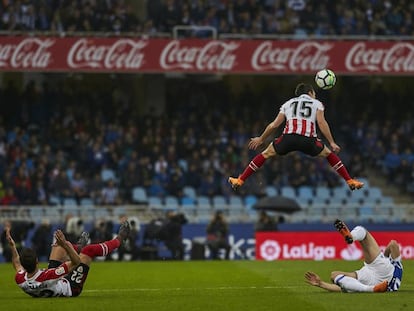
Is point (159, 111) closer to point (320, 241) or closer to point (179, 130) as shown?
point (179, 130)

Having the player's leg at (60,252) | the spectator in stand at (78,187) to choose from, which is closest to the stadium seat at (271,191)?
the spectator in stand at (78,187)

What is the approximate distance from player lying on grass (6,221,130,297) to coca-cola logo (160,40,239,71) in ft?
62.5

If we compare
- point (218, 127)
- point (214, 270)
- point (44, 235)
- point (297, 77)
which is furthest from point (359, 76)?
point (214, 270)

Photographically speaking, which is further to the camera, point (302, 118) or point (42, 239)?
point (42, 239)

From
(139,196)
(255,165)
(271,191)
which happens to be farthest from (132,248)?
(255,165)

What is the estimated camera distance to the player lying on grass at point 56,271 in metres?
14.6

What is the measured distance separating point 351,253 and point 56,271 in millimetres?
15863

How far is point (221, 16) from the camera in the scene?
35750mm

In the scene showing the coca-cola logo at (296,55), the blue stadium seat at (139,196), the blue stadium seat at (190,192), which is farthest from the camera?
the coca-cola logo at (296,55)

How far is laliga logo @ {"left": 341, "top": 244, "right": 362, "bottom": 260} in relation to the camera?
1156 inches

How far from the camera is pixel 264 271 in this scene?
22.2 meters

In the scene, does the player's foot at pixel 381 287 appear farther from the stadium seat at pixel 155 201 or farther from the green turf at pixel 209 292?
the stadium seat at pixel 155 201

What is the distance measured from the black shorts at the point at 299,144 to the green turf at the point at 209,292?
83.3 inches

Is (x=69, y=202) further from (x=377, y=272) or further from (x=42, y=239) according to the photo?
(x=377, y=272)
